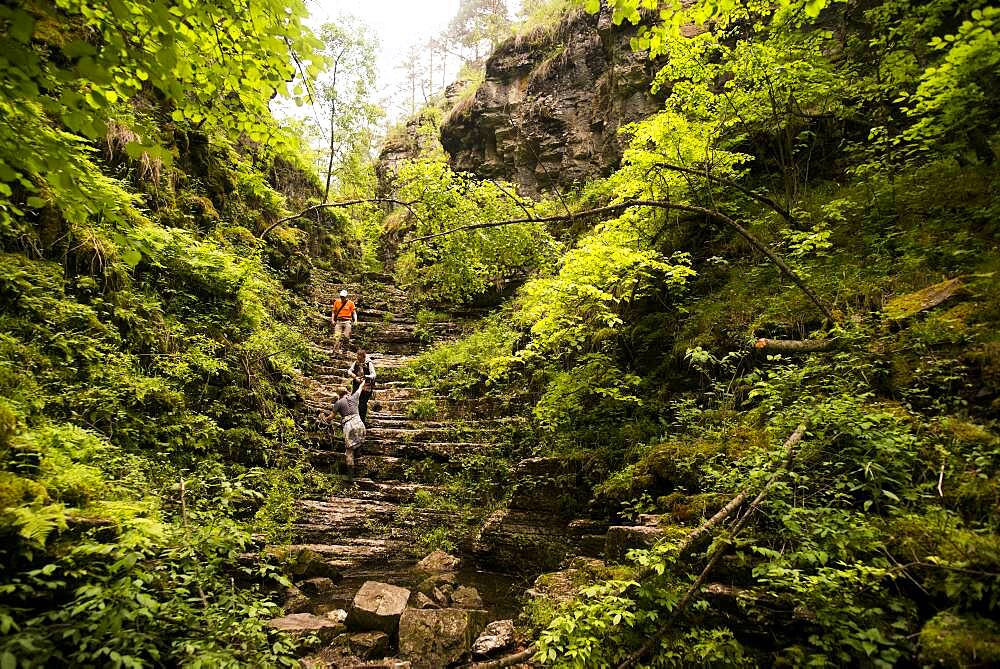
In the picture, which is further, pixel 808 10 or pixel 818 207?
pixel 818 207

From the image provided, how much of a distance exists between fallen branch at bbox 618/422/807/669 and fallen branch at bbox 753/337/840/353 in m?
1.72

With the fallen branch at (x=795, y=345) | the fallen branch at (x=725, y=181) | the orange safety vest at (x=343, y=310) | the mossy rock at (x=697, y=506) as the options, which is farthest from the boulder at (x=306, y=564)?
the orange safety vest at (x=343, y=310)

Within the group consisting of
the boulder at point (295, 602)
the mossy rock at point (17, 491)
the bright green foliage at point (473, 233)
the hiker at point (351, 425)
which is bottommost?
the boulder at point (295, 602)

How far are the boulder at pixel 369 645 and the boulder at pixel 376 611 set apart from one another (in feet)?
0.46

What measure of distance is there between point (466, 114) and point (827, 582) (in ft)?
73.7

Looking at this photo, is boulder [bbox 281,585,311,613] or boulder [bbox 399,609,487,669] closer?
boulder [bbox 399,609,487,669]

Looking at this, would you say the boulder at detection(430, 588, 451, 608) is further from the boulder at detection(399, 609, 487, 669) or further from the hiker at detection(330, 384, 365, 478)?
the hiker at detection(330, 384, 365, 478)

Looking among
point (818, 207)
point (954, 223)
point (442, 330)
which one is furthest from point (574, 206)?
point (954, 223)

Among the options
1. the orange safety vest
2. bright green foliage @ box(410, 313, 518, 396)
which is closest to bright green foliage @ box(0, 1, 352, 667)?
the orange safety vest

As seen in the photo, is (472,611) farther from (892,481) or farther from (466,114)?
(466,114)

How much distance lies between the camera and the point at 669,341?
7.30 meters

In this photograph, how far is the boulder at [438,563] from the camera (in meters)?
6.61

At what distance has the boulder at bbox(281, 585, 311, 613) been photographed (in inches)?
211

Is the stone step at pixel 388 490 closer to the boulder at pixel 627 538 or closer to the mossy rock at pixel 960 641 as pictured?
the boulder at pixel 627 538
